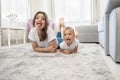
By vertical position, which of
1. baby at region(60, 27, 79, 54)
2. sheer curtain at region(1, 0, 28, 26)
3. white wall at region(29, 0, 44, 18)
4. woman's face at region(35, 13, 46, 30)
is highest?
white wall at region(29, 0, 44, 18)

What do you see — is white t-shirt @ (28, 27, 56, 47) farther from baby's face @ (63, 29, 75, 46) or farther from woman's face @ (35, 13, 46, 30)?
baby's face @ (63, 29, 75, 46)

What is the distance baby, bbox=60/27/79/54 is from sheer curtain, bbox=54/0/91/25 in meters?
3.00

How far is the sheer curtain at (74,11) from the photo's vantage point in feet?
15.6

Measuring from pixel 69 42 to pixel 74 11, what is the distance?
10.3 ft

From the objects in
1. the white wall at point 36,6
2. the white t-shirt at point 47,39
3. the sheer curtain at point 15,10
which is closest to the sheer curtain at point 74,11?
the white wall at point 36,6

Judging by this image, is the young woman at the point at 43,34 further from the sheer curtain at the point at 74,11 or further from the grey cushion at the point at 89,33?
the sheer curtain at the point at 74,11

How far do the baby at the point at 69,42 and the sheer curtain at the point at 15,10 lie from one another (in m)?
1.99

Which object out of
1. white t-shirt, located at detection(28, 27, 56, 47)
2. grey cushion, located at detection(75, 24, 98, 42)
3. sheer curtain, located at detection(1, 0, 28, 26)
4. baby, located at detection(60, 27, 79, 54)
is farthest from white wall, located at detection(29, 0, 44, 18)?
baby, located at detection(60, 27, 79, 54)

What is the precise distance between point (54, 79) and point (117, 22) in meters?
0.63

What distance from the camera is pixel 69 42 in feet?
6.06

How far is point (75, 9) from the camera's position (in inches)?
191

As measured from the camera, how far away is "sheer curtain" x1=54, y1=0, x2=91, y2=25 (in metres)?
4.77

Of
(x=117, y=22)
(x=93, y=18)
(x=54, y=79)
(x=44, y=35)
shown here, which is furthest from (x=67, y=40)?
(x=93, y=18)

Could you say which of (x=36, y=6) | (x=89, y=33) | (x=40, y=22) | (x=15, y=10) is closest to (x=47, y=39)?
(x=40, y=22)
